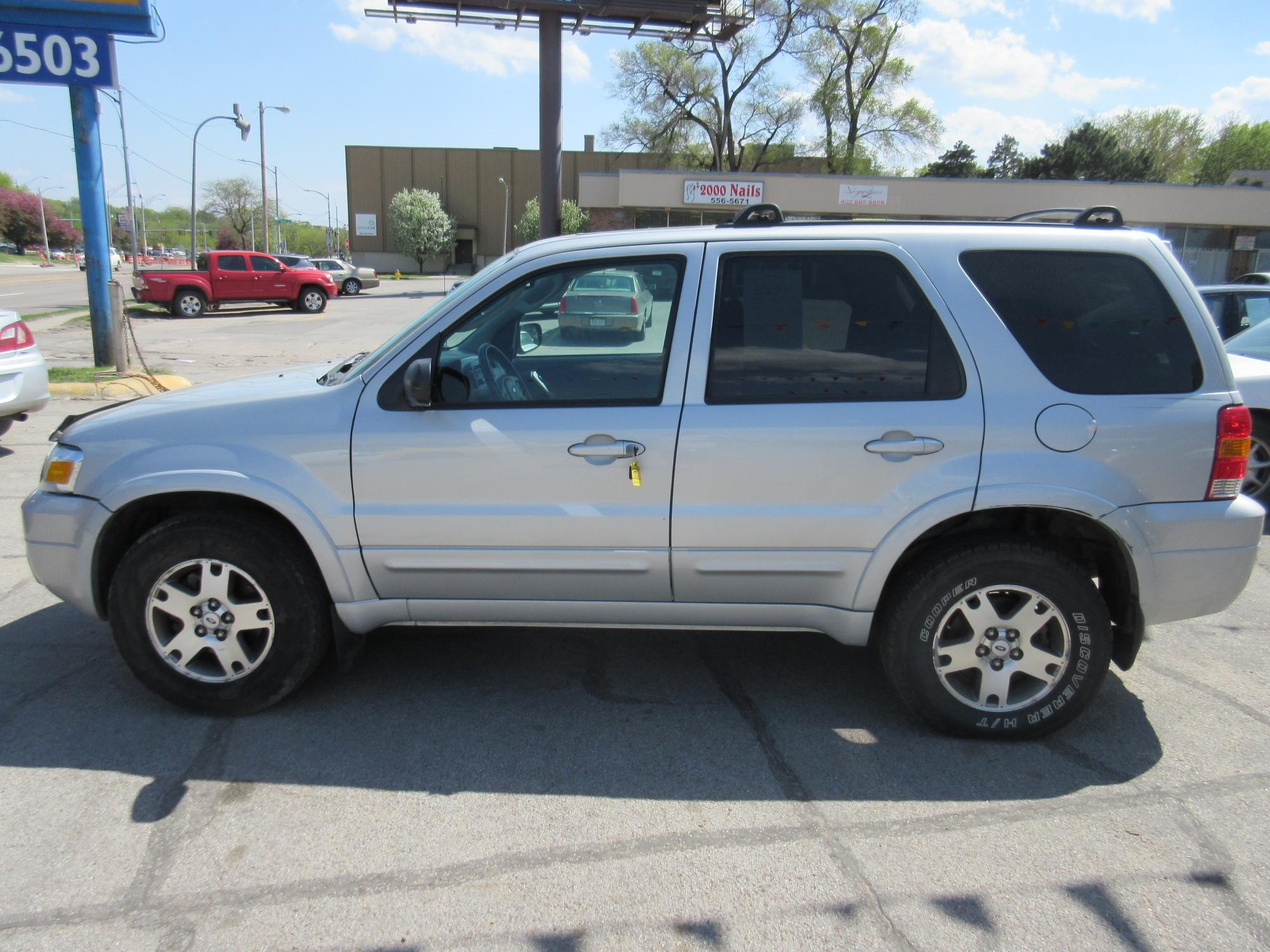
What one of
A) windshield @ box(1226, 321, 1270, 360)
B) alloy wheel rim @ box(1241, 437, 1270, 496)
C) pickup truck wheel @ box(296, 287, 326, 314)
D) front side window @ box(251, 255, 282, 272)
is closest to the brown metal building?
pickup truck wheel @ box(296, 287, 326, 314)

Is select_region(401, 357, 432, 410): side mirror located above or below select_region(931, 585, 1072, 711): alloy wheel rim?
above

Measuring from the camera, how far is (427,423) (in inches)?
129

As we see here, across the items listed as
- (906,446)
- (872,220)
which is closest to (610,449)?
(906,446)

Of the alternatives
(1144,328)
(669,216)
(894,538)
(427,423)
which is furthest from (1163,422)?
(669,216)

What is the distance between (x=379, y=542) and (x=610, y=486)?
910 mm

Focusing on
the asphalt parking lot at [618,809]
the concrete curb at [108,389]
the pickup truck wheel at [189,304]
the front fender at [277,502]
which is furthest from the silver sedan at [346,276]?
the front fender at [277,502]

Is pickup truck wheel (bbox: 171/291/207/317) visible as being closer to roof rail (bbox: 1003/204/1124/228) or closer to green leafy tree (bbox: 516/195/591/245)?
green leafy tree (bbox: 516/195/591/245)

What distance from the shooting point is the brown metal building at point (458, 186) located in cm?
6281

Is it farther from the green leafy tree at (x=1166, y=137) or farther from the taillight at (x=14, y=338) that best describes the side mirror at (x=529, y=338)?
the green leafy tree at (x=1166, y=137)

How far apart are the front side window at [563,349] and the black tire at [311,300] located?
2684cm

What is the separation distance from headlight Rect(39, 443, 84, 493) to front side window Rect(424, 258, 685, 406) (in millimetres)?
1296

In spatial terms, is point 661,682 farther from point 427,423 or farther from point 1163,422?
point 1163,422

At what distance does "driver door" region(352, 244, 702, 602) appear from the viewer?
10.6 feet
